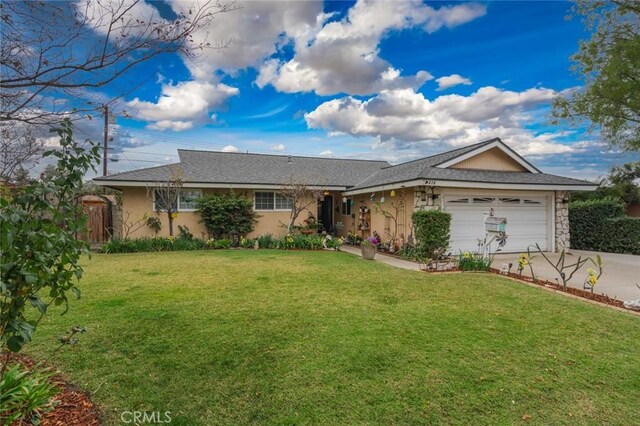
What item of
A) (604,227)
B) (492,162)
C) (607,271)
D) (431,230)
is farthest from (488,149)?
(607,271)

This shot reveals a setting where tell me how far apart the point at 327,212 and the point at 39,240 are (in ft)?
56.6

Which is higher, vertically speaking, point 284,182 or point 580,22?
point 580,22

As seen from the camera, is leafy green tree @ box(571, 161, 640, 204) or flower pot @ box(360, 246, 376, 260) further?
leafy green tree @ box(571, 161, 640, 204)

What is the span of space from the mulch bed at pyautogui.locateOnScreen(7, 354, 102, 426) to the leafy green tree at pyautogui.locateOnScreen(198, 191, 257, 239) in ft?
37.0

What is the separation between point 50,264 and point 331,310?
12.8 feet

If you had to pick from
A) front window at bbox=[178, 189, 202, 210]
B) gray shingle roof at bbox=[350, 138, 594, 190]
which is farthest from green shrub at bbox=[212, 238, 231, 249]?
gray shingle roof at bbox=[350, 138, 594, 190]

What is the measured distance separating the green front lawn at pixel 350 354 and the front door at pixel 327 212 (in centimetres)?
1219

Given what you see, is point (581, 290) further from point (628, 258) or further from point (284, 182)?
point (284, 182)

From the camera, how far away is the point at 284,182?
15570mm

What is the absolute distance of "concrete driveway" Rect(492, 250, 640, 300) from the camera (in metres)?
Answer: 6.97

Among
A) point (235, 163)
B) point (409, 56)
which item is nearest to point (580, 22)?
point (409, 56)

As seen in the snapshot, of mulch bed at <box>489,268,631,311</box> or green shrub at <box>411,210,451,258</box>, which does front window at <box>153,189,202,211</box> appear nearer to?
green shrub at <box>411,210,451,258</box>

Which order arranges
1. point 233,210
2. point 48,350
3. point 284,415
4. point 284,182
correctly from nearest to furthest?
1. point 284,415
2. point 48,350
3. point 233,210
4. point 284,182

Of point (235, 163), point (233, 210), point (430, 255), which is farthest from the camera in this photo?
point (235, 163)
